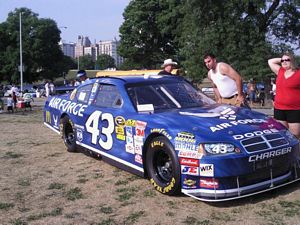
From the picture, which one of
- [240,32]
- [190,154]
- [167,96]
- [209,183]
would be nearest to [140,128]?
[167,96]

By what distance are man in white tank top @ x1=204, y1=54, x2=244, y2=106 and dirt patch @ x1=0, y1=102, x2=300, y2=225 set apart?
199 centimetres

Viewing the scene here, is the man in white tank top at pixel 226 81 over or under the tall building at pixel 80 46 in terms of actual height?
under

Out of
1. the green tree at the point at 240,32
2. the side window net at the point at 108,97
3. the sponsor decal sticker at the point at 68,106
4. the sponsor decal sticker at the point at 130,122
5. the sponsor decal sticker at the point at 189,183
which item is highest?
the green tree at the point at 240,32

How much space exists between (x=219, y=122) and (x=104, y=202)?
1.63 metres

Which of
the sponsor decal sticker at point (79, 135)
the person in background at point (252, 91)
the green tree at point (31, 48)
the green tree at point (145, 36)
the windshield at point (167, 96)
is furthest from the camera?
the green tree at point (31, 48)

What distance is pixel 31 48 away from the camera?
6462 centimetres

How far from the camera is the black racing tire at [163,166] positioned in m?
4.91

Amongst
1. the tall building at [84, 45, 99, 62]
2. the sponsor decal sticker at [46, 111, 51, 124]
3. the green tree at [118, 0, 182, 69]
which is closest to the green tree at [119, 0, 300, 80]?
the sponsor decal sticker at [46, 111, 51, 124]

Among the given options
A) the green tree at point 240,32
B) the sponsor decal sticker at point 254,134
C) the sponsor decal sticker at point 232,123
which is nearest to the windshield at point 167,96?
the sponsor decal sticker at point 232,123

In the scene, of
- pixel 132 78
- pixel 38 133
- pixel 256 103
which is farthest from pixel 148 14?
pixel 132 78

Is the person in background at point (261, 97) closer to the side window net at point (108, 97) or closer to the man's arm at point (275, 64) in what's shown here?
the man's arm at point (275, 64)

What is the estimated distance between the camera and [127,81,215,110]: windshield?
5.99 metres

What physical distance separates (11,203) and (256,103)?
24.0 metres

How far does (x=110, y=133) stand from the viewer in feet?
20.2
